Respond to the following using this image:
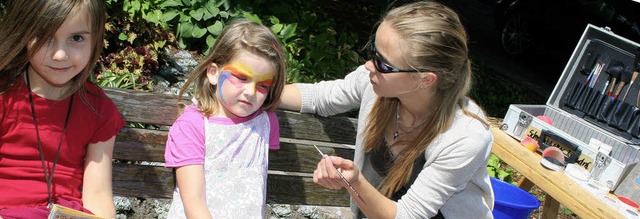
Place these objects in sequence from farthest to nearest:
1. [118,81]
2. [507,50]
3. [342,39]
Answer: [507,50]
[342,39]
[118,81]

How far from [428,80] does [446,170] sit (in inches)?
13.3

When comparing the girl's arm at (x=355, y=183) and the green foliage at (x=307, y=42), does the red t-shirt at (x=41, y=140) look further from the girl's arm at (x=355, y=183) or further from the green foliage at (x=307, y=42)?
the green foliage at (x=307, y=42)

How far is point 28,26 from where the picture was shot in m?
2.34

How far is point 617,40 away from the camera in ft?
13.1

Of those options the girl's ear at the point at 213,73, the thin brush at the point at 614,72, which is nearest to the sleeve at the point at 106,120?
the girl's ear at the point at 213,73

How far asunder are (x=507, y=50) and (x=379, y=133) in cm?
794

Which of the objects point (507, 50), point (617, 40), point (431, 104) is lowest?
point (507, 50)

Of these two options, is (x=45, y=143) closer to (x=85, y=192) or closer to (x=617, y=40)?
(x=85, y=192)

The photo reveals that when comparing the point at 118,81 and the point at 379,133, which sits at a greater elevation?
the point at 379,133

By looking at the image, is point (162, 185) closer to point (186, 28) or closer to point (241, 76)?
point (241, 76)

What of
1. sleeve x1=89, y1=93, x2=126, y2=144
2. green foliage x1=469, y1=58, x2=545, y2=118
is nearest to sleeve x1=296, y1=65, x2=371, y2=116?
sleeve x1=89, y1=93, x2=126, y2=144

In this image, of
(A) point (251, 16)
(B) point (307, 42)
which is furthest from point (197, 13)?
(B) point (307, 42)

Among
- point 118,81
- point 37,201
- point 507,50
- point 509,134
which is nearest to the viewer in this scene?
point 37,201

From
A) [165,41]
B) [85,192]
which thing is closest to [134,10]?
[165,41]
